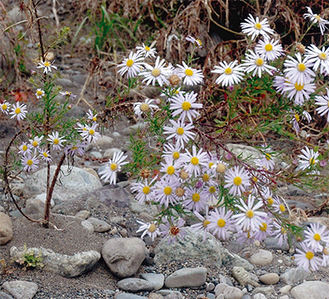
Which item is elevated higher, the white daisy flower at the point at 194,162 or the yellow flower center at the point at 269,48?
the yellow flower center at the point at 269,48

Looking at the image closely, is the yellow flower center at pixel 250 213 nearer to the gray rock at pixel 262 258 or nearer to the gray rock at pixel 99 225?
the gray rock at pixel 262 258

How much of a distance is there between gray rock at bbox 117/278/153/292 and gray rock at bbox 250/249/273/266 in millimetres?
720

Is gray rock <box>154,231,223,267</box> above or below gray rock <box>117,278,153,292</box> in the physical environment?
above

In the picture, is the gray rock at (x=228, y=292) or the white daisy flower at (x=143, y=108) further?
the gray rock at (x=228, y=292)

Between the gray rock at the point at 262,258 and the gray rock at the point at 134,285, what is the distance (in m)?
0.72

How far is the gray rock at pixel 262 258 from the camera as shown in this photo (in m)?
2.86

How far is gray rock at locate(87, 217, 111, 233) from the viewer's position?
2936 mm

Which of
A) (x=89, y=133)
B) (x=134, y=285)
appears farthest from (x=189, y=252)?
(x=89, y=133)

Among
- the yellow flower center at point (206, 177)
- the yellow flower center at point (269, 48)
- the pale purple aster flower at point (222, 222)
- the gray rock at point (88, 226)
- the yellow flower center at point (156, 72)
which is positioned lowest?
the gray rock at point (88, 226)

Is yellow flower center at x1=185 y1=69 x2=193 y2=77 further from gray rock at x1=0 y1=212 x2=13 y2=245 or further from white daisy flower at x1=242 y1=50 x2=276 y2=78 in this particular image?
gray rock at x1=0 y1=212 x2=13 y2=245

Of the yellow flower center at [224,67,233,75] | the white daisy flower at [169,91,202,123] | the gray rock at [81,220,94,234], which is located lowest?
the gray rock at [81,220,94,234]

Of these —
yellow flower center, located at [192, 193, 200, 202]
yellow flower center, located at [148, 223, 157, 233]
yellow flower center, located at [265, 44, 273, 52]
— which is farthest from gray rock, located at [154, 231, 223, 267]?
yellow flower center, located at [265, 44, 273, 52]

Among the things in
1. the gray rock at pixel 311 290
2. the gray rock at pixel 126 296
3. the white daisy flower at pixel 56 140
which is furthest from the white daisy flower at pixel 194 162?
the gray rock at pixel 311 290

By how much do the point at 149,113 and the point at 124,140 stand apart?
7.38 ft
